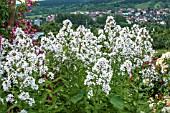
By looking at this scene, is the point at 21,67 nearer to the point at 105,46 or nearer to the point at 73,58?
A: the point at 73,58

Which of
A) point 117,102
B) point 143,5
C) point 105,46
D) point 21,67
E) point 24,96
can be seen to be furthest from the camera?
point 143,5

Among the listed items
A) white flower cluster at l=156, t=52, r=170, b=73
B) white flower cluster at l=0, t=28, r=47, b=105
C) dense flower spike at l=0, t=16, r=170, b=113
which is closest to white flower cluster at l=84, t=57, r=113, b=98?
dense flower spike at l=0, t=16, r=170, b=113

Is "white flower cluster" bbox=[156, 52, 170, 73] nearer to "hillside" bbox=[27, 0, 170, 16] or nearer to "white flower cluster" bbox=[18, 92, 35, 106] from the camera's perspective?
"white flower cluster" bbox=[18, 92, 35, 106]

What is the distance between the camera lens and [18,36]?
5781 millimetres

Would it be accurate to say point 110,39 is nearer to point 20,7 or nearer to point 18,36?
point 18,36

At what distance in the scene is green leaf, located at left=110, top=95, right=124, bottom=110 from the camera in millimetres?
4938

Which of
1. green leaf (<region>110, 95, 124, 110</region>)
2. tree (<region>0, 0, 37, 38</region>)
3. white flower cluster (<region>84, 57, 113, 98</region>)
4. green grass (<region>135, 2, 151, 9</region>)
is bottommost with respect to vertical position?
green grass (<region>135, 2, 151, 9</region>)

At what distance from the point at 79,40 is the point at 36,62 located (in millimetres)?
1328

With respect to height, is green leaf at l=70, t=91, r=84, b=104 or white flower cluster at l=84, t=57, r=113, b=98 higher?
white flower cluster at l=84, t=57, r=113, b=98

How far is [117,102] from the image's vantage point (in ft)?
16.4

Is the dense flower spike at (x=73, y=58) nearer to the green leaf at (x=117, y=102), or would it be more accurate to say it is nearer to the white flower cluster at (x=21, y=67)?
the white flower cluster at (x=21, y=67)

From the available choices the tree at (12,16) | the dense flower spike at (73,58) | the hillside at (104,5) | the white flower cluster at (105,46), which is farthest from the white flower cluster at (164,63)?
the hillside at (104,5)

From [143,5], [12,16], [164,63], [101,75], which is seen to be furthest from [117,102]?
[143,5]

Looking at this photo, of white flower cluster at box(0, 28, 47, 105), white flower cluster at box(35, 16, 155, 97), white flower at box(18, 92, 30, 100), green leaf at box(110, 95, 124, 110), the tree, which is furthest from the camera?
the tree
